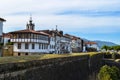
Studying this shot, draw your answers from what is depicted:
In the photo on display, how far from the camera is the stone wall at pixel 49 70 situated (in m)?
15.9

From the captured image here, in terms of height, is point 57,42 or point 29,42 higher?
point 57,42

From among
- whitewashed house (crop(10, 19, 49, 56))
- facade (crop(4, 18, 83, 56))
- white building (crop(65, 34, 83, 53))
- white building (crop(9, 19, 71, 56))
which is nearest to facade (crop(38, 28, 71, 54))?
facade (crop(4, 18, 83, 56))

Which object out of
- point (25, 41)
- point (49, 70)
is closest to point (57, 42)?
point (25, 41)

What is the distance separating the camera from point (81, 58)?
39.5 meters

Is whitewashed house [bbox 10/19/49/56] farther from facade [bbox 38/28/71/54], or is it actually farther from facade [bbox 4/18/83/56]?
facade [bbox 38/28/71/54]

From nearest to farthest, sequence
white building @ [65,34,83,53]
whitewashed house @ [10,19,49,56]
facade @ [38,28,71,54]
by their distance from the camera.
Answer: whitewashed house @ [10,19,49,56] < facade @ [38,28,71,54] < white building @ [65,34,83,53]

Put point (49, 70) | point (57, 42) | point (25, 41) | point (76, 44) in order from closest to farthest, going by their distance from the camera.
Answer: point (49, 70) < point (25, 41) < point (57, 42) < point (76, 44)

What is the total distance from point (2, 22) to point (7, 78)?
4011cm

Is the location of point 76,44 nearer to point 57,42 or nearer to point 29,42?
point 57,42

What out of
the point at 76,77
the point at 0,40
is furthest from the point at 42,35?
the point at 76,77

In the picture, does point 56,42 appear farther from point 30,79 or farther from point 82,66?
point 30,79

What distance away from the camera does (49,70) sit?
75.7 feet

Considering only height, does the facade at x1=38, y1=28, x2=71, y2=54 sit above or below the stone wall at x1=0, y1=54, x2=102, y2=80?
above

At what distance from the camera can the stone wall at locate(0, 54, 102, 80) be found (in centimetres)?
1592
